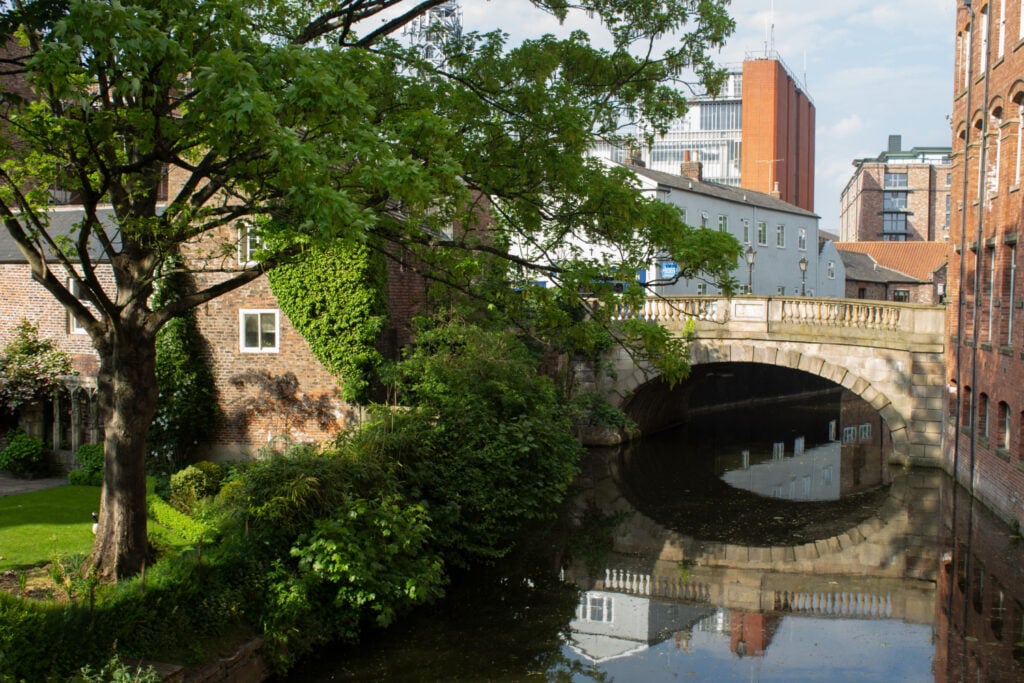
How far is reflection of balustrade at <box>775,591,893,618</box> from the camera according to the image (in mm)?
13578

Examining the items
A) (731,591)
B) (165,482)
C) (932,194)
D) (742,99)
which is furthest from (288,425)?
(932,194)

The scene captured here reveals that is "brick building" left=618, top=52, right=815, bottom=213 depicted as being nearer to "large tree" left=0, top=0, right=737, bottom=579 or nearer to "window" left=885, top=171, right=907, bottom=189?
"window" left=885, top=171, right=907, bottom=189

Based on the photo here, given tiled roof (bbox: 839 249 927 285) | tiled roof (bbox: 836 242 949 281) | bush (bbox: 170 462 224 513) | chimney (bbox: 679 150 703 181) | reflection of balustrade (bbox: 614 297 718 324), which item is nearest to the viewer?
bush (bbox: 170 462 224 513)

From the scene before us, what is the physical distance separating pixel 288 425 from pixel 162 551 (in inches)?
365

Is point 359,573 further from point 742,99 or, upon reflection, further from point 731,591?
point 742,99

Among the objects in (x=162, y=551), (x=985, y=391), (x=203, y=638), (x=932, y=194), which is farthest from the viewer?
(x=932, y=194)

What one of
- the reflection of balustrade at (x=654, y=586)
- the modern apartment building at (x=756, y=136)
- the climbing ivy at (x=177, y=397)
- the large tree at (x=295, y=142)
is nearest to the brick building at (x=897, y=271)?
the modern apartment building at (x=756, y=136)

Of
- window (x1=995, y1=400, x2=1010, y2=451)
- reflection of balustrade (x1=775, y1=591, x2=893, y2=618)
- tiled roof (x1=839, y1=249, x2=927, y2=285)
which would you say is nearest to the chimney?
tiled roof (x1=839, y1=249, x2=927, y2=285)

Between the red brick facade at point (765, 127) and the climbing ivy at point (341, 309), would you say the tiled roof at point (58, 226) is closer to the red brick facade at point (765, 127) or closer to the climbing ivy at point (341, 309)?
the climbing ivy at point (341, 309)

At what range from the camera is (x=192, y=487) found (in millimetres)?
16281

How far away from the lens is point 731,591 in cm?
1453

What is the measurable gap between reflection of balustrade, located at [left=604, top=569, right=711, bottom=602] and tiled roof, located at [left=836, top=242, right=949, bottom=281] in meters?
44.0

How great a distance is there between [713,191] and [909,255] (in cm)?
2246

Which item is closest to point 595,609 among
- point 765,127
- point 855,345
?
point 855,345
